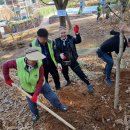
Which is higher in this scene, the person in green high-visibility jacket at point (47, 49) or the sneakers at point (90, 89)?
the person in green high-visibility jacket at point (47, 49)

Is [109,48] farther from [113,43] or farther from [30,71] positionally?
[30,71]

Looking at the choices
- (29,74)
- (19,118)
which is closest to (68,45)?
(29,74)

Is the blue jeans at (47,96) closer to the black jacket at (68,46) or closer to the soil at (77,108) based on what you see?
the soil at (77,108)

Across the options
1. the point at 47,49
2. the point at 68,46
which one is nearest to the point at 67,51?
the point at 68,46

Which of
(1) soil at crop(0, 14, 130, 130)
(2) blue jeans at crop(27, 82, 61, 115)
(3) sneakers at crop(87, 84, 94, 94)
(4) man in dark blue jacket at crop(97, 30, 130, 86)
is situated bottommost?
(1) soil at crop(0, 14, 130, 130)

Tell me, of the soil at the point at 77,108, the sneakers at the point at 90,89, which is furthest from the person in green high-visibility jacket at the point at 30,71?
the sneakers at the point at 90,89

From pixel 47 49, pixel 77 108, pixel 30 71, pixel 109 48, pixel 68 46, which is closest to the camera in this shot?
pixel 30 71

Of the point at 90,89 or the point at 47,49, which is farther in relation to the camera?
the point at 90,89

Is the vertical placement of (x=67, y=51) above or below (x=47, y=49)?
below

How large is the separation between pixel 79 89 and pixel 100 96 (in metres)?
0.61

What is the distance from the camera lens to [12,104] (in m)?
5.80

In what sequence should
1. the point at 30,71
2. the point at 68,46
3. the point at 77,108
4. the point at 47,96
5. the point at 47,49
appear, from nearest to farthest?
the point at 30,71 → the point at 47,96 → the point at 77,108 → the point at 47,49 → the point at 68,46

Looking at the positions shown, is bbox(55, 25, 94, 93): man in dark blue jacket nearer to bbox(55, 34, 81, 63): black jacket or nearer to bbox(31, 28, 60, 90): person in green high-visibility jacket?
bbox(55, 34, 81, 63): black jacket

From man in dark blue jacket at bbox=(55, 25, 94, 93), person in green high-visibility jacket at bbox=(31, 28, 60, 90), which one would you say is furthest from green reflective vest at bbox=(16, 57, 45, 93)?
man in dark blue jacket at bbox=(55, 25, 94, 93)
